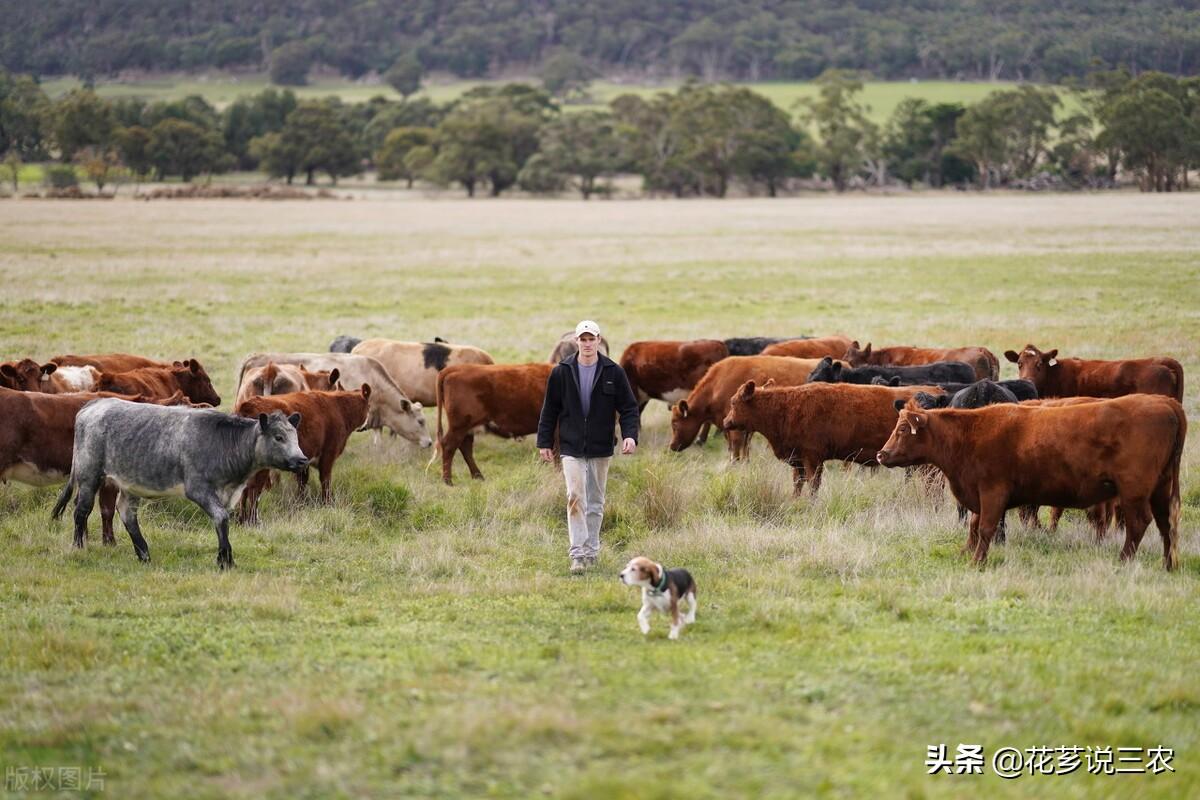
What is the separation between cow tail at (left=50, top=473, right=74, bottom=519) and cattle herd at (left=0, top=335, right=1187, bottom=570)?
21mm

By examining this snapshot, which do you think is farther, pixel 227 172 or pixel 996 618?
pixel 227 172

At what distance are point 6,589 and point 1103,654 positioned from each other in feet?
26.4

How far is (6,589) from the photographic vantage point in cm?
978

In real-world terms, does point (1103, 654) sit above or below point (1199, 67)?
below

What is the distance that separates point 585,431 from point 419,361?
7790mm

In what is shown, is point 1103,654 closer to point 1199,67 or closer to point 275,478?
point 275,478

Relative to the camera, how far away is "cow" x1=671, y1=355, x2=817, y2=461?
625 inches

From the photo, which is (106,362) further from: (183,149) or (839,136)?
(839,136)

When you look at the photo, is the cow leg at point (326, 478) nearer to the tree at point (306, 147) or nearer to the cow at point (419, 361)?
the cow at point (419, 361)

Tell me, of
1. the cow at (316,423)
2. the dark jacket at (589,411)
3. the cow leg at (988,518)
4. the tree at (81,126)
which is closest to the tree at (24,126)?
the tree at (81,126)

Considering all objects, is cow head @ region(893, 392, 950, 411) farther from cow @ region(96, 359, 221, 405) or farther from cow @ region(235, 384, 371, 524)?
cow @ region(96, 359, 221, 405)

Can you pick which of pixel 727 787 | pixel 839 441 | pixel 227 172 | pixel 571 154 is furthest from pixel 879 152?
pixel 727 787

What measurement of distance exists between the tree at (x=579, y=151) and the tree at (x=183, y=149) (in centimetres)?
2944

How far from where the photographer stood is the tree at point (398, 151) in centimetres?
11544
